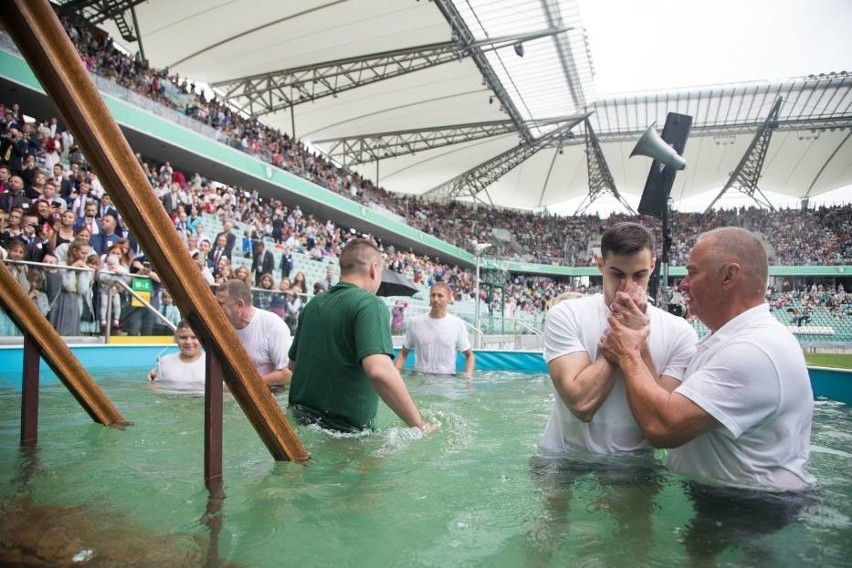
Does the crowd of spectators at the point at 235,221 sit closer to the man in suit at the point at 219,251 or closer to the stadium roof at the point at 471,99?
the man in suit at the point at 219,251

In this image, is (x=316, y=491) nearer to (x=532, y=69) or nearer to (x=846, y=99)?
(x=532, y=69)

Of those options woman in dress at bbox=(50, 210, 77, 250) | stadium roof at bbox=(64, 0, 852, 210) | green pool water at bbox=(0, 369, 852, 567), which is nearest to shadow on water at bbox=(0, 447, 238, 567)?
green pool water at bbox=(0, 369, 852, 567)

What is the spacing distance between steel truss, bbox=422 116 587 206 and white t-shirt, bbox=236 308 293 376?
30193 mm

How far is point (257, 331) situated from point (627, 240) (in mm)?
3419

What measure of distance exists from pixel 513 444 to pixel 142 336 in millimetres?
6442

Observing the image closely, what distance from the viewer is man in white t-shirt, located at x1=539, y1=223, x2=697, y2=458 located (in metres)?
2.19

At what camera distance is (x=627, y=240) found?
225 centimetres

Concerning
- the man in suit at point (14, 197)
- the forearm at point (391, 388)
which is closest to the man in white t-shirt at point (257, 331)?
the forearm at point (391, 388)

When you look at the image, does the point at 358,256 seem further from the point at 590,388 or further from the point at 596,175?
the point at 596,175

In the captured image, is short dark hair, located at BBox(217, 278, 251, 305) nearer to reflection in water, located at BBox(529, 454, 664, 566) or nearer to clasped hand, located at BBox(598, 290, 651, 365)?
reflection in water, located at BBox(529, 454, 664, 566)

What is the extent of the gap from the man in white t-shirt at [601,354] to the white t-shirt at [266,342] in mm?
2917

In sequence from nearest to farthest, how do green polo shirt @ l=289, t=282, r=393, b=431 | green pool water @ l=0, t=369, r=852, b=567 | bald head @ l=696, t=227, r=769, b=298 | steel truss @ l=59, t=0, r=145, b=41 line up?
green pool water @ l=0, t=369, r=852, b=567
bald head @ l=696, t=227, r=769, b=298
green polo shirt @ l=289, t=282, r=393, b=431
steel truss @ l=59, t=0, r=145, b=41

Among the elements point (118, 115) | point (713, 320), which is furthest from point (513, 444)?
point (118, 115)

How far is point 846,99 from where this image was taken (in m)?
29.6
